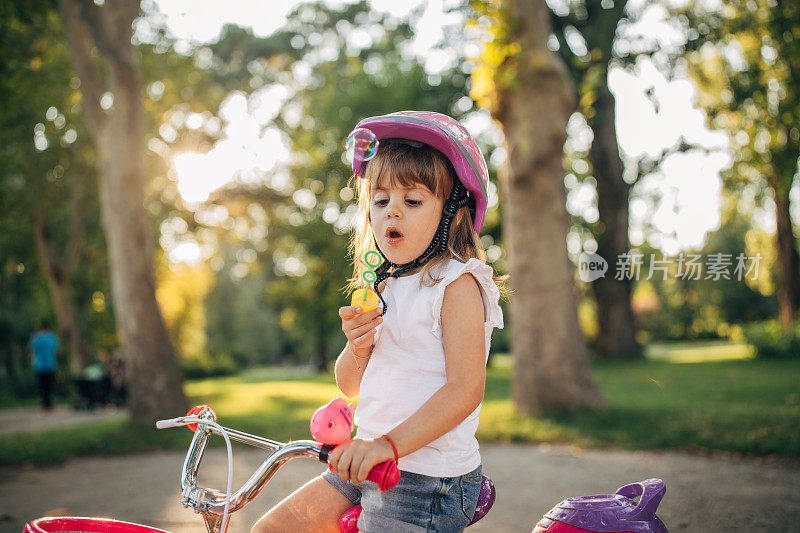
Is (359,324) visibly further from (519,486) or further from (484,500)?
(519,486)

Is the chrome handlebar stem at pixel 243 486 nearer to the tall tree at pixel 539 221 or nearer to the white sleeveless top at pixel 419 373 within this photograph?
the white sleeveless top at pixel 419 373

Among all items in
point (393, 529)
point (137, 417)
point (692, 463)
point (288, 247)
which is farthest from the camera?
point (288, 247)

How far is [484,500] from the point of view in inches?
77.3

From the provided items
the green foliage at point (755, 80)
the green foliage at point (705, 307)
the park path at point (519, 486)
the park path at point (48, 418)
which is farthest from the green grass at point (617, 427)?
the green foliage at point (705, 307)

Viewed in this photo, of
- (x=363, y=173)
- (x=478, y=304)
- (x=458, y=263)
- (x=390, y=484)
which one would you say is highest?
(x=363, y=173)

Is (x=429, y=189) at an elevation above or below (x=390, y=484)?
above

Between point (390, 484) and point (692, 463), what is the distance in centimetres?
557

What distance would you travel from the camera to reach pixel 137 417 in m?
8.84

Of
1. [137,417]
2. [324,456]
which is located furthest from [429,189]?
[137,417]

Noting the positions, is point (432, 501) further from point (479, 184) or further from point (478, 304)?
point (479, 184)

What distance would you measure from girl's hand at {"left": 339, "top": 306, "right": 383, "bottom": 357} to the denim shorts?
1.37 feet

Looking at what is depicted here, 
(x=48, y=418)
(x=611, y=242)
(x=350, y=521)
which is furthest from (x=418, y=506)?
(x=611, y=242)

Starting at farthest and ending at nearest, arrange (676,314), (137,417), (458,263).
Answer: (676,314) → (137,417) → (458,263)

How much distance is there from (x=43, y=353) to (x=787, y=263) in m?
23.8
